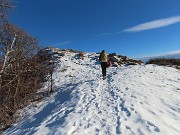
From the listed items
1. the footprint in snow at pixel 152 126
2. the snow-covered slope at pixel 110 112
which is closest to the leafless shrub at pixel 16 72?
the snow-covered slope at pixel 110 112

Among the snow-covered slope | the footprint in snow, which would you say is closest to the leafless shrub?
the snow-covered slope

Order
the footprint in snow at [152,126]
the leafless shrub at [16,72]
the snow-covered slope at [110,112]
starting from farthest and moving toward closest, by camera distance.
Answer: the leafless shrub at [16,72] → the snow-covered slope at [110,112] → the footprint in snow at [152,126]

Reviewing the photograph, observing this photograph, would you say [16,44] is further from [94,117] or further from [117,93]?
[94,117]

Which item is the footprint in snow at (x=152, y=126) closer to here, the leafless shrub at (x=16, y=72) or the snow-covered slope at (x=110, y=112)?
the snow-covered slope at (x=110, y=112)

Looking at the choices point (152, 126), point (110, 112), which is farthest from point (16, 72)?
point (152, 126)

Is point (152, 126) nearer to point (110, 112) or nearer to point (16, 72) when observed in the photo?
point (110, 112)

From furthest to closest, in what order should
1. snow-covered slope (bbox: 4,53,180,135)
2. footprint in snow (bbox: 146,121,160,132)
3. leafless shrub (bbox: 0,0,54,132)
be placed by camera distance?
1. leafless shrub (bbox: 0,0,54,132)
2. snow-covered slope (bbox: 4,53,180,135)
3. footprint in snow (bbox: 146,121,160,132)

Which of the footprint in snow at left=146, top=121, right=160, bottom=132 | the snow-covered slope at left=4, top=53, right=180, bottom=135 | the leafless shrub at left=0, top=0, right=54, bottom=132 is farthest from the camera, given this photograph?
the leafless shrub at left=0, top=0, right=54, bottom=132

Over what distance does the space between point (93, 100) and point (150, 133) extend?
4.58 metres

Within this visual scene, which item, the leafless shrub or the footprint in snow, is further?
the leafless shrub

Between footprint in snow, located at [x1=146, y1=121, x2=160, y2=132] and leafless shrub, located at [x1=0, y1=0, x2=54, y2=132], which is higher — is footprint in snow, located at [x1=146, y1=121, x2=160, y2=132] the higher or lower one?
the lower one

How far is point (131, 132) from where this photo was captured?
22.9 feet

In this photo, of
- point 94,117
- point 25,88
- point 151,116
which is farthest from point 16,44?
point 151,116

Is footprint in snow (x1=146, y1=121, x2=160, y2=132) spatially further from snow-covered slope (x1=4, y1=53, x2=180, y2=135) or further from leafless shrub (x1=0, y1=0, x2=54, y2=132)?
leafless shrub (x1=0, y1=0, x2=54, y2=132)
